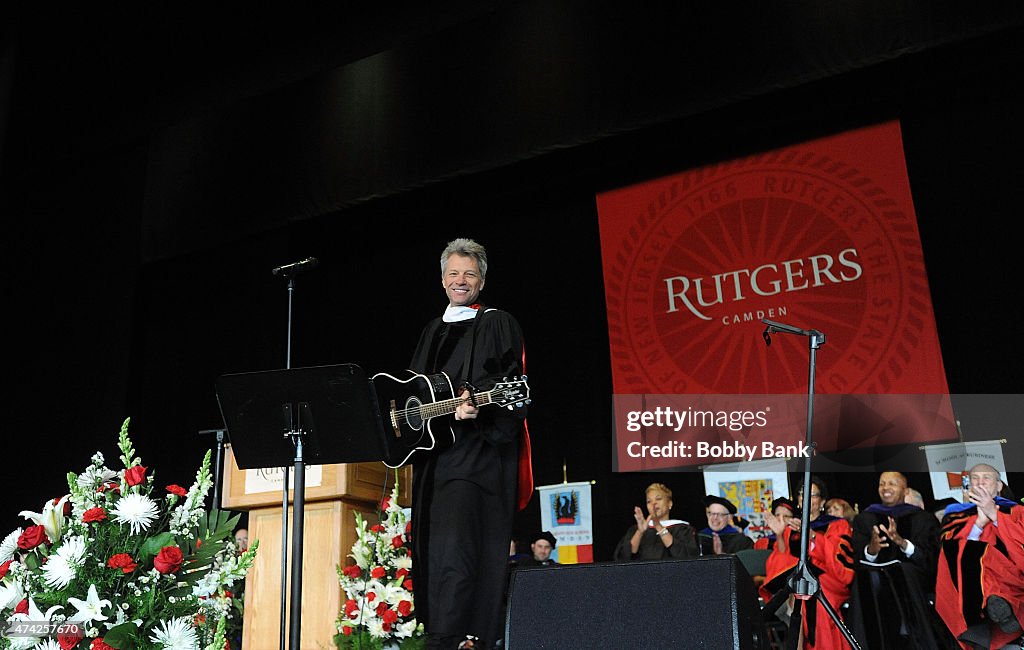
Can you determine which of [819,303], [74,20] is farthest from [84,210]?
[819,303]

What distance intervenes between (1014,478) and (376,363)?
407 cm

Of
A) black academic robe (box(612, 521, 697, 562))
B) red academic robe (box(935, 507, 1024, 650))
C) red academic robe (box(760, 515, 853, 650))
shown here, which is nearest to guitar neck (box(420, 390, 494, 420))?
red academic robe (box(760, 515, 853, 650))

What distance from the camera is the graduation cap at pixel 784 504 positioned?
5.11 m

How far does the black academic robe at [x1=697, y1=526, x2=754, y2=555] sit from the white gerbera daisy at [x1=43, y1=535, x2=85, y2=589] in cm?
376

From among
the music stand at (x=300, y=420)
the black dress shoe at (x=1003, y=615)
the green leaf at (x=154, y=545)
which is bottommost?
the black dress shoe at (x=1003, y=615)

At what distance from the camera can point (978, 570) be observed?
433cm

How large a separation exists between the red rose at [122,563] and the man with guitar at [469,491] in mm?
1340

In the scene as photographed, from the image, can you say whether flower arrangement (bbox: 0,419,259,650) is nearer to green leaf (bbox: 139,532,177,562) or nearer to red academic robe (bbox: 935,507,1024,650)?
green leaf (bbox: 139,532,177,562)

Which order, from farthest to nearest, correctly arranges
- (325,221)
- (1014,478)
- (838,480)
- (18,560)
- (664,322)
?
1. (325,221)
2. (664,322)
3. (838,480)
4. (1014,478)
5. (18,560)

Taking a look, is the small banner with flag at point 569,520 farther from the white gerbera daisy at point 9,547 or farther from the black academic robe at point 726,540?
the white gerbera daisy at point 9,547

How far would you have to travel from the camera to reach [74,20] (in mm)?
6617

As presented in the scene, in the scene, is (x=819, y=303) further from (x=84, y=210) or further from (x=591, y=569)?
(x=84, y=210)

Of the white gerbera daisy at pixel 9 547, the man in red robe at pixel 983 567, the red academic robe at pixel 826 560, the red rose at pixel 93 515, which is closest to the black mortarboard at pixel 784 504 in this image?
the red academic robe at pixel 826 560

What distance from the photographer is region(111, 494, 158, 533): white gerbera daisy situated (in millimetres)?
2232
